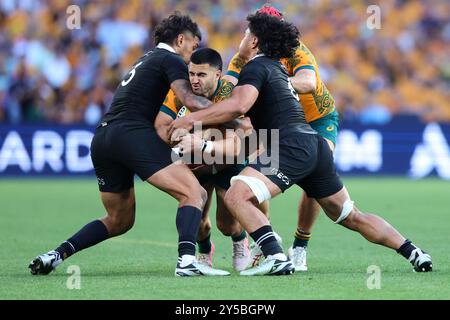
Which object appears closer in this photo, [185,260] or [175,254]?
[185,260]

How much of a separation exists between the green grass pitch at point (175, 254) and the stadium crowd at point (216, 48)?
3.90 metres

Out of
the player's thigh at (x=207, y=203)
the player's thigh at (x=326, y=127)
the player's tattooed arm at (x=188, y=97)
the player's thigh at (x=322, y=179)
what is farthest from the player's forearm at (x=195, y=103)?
the player's thigh at (x=326, y=127)

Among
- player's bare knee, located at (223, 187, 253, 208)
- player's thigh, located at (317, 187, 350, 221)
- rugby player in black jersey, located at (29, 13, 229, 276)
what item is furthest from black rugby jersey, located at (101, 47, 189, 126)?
player's thigh, located at (317, 187, 350, 221)

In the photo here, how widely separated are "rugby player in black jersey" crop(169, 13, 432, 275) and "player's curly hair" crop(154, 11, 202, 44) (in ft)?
1.68

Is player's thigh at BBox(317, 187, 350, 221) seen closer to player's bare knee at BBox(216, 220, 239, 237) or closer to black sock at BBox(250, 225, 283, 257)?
black sock at BBox(250, 225, 283, 257)

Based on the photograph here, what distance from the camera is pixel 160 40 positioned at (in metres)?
8.10

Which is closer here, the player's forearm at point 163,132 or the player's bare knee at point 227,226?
the player's forearm at point 163,132

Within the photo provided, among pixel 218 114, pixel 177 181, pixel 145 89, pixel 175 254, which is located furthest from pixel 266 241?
pixel 175 254

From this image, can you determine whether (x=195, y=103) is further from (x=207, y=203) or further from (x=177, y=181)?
(x=207, y=203)

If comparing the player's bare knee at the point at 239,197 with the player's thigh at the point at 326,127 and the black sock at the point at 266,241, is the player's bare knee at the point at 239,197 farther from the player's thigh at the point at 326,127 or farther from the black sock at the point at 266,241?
the player's thigh at the point at 326,127

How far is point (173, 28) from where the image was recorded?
26.4ft

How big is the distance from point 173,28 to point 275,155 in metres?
1.44

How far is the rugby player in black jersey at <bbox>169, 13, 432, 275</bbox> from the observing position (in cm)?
746

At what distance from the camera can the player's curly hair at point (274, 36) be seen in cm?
789
